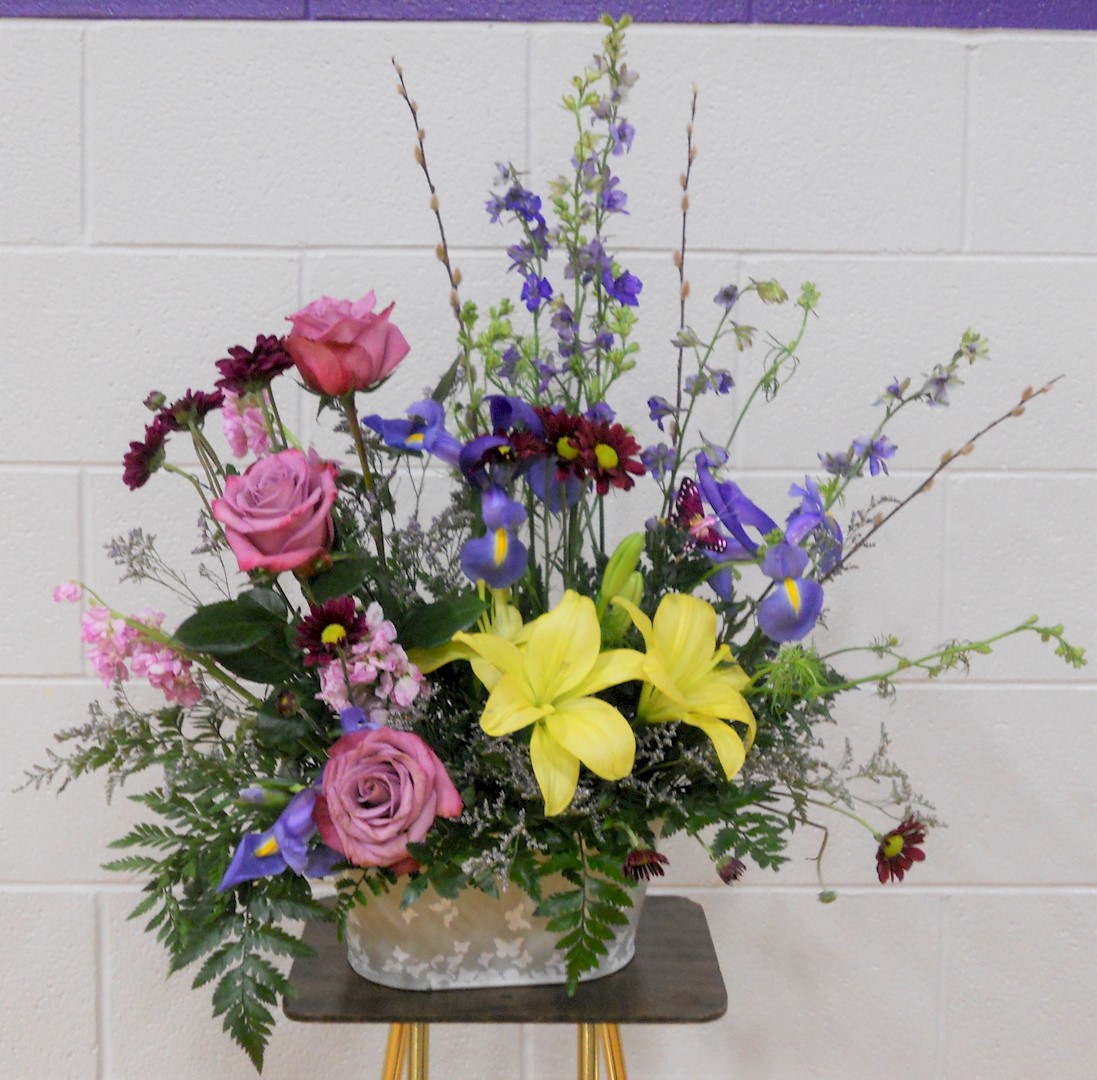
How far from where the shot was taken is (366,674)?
0.66 m

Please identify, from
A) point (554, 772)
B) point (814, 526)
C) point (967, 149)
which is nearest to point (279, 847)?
point (554, 772)

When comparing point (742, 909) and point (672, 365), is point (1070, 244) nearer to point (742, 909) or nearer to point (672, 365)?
point (672, 365)

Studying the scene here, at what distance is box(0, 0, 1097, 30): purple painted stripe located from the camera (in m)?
1.01

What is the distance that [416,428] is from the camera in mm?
738

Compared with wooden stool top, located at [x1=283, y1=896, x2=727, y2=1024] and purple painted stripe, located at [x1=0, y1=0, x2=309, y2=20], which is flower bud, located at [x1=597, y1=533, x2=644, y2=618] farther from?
purple painted stripe, located at [x1=0, y1=0, x2=309, y2=20]

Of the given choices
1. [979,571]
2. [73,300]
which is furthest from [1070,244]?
[73,300]

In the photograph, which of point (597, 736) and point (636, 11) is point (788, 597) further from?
point (636, 11)

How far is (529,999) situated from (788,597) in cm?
34

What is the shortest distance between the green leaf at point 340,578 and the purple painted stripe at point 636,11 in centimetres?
60

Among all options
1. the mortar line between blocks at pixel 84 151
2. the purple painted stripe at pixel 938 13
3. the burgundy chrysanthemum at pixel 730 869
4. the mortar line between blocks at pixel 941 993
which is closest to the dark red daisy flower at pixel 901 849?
the burgundy chrysanthemum at pixel 730 869

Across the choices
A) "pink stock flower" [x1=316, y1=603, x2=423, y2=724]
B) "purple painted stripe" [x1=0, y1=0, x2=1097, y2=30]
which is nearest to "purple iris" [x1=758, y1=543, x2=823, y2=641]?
"pink stock flower" [x1=316, y1=603, x2=423, y2=724]

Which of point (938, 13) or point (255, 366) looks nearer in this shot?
point (255, 366)

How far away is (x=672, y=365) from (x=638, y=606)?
1.18 ft

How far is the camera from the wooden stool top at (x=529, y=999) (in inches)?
28.9
